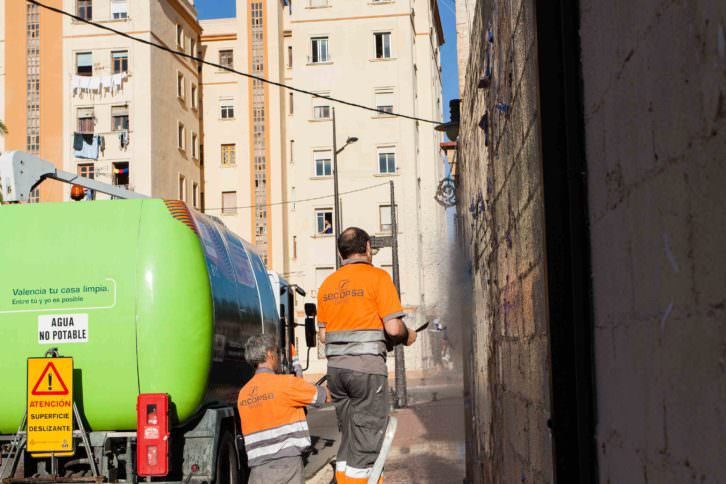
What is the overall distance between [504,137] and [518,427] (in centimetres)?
Result: 119

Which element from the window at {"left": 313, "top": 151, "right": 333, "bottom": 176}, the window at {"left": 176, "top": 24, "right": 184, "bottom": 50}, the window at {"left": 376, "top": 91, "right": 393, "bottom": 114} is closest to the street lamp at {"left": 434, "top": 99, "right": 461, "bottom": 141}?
the window at {"left": 313, "top": 151, "right": 333, "bottom": 176}

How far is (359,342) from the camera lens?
5.59 m

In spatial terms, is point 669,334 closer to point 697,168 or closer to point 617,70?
point 697,168

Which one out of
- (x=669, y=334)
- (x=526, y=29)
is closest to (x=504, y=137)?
(x=526, y=29)

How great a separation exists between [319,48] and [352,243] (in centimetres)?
4485

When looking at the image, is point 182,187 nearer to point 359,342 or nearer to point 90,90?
point 90,90

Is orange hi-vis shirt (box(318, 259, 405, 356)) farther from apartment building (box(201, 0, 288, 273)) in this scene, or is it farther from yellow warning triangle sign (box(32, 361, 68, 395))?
apartment building (box(201, 0, 288, 273))

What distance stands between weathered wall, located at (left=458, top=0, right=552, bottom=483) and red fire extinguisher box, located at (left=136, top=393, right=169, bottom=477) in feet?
8.71

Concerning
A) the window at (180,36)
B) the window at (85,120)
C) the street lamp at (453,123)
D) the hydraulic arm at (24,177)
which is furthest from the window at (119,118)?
the street lamp at (453,123)

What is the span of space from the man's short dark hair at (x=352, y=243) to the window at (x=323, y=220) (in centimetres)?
4086

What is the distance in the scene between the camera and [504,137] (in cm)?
397

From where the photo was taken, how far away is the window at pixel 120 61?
4528 cm

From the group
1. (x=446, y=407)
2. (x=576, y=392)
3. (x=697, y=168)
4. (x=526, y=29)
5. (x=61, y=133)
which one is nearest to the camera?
(x=697, y=168)

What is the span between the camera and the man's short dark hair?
581 cm
